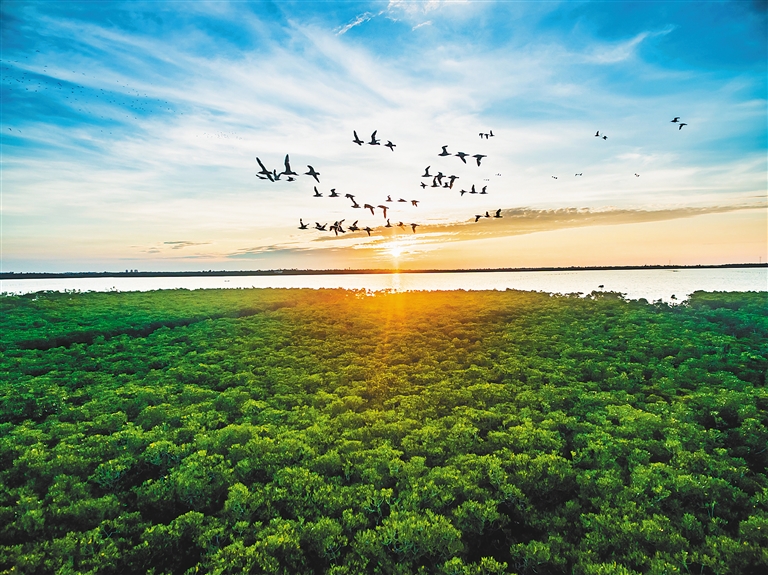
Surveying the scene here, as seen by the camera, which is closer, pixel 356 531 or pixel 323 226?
pixel 356 531

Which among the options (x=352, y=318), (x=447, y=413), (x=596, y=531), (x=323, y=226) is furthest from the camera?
(x=352, y=318)

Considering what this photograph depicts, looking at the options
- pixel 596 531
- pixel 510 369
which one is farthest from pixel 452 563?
pixel 510 369

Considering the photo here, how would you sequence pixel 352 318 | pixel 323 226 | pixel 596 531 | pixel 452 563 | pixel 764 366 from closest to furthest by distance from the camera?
pixel 452 563 < pixel 596 531 < pixel 764 366 < pixel 323 226 < pixel 352 318

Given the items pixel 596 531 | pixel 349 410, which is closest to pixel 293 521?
pixel 349 410

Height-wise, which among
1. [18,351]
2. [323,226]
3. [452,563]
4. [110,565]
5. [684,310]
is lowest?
[684,310]

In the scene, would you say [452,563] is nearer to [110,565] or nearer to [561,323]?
[110,565]

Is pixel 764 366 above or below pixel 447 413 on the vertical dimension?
below

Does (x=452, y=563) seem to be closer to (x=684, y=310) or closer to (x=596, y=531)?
(x=596, y=531)
